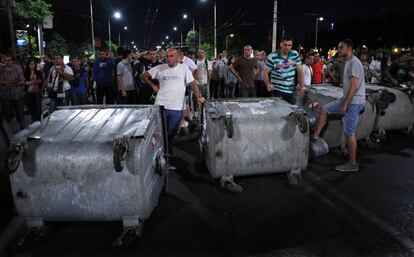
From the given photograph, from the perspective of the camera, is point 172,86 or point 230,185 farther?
point 172,86

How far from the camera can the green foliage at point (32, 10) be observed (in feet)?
88.4

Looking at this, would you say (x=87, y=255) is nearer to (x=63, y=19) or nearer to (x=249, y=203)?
(x=249, y=203)

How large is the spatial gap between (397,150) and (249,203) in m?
4.06

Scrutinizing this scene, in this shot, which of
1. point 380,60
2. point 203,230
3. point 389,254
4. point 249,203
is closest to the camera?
point 389,254

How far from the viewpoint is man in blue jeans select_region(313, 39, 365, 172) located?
19.1 ft

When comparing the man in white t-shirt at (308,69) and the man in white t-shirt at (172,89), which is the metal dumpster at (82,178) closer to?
the man in white t-shirt at (172,89)

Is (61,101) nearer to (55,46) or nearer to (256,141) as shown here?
(256,141)

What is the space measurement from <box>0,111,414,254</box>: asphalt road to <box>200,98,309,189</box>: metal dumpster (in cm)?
34

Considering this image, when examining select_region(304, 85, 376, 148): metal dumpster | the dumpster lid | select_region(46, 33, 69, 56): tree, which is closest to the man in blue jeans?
select_region(304, 85, 376, 148): metal dumpster

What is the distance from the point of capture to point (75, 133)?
3961 mm

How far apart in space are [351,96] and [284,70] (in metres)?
1.58

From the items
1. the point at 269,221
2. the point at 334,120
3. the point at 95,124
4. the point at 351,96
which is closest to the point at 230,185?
the point at 269,221

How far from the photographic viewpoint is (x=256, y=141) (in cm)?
521

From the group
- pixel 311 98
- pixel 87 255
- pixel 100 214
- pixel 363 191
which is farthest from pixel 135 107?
pixel 311 98
